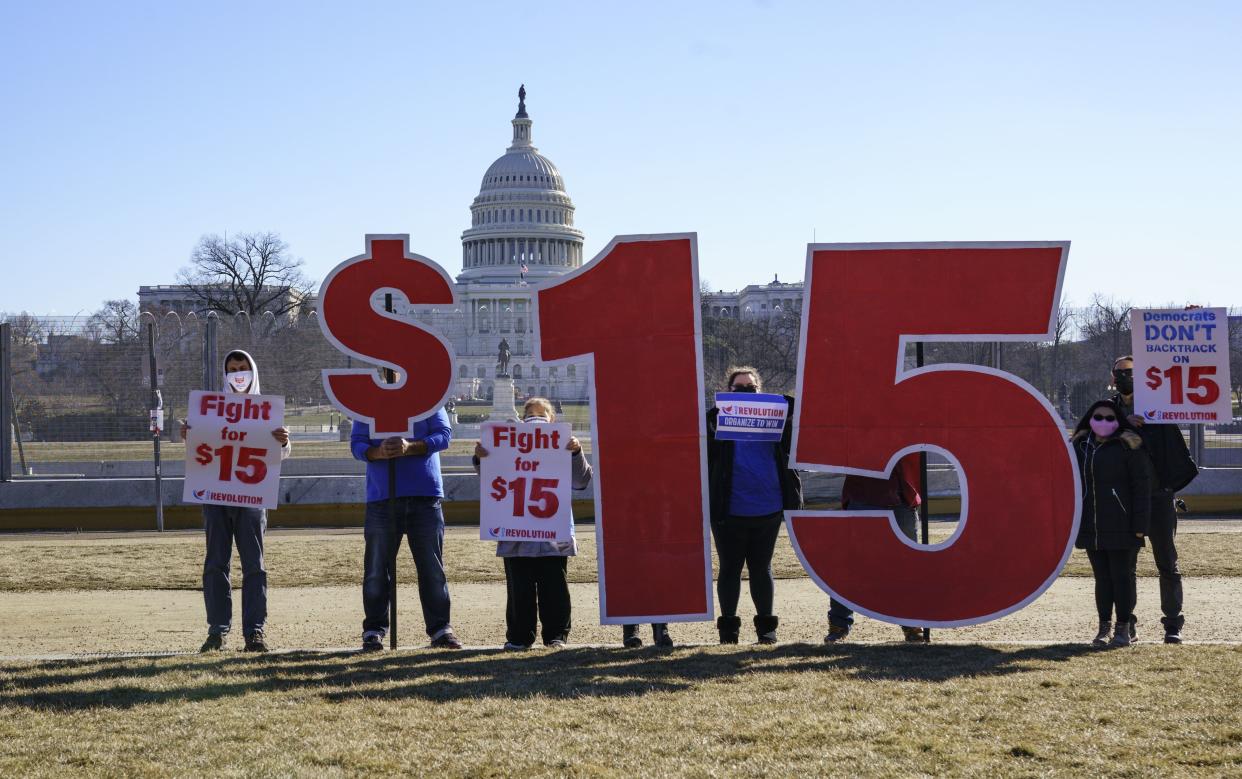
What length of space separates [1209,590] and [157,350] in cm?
1302

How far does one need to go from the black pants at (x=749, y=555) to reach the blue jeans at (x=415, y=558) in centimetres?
189

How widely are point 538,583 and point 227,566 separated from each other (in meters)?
2.11

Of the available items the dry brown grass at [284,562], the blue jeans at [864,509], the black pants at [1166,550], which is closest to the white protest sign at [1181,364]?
the black pants at [1166,550]

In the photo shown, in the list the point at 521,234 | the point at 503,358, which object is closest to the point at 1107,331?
the point at 503,358

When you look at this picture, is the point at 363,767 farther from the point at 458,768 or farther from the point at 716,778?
the point at 716,778

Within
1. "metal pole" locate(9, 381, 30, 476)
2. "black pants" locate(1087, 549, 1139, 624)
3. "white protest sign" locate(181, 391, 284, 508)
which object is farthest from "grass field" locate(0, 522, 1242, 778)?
"metal pole" locate(9, 381, 30, 476)

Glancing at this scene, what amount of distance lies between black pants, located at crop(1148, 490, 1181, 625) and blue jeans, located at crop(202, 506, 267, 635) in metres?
6.02

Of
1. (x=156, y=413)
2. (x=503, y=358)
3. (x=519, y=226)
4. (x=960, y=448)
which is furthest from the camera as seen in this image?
(x=519, y=226)

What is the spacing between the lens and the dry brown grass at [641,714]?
5859mm

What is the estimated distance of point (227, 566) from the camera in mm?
9367

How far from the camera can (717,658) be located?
332 inches

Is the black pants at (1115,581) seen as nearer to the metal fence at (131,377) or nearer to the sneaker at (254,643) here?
the sneaker at (254,643)

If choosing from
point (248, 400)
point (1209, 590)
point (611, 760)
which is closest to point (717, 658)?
point (611, 760)

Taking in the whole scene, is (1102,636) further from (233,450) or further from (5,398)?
(5,398)
